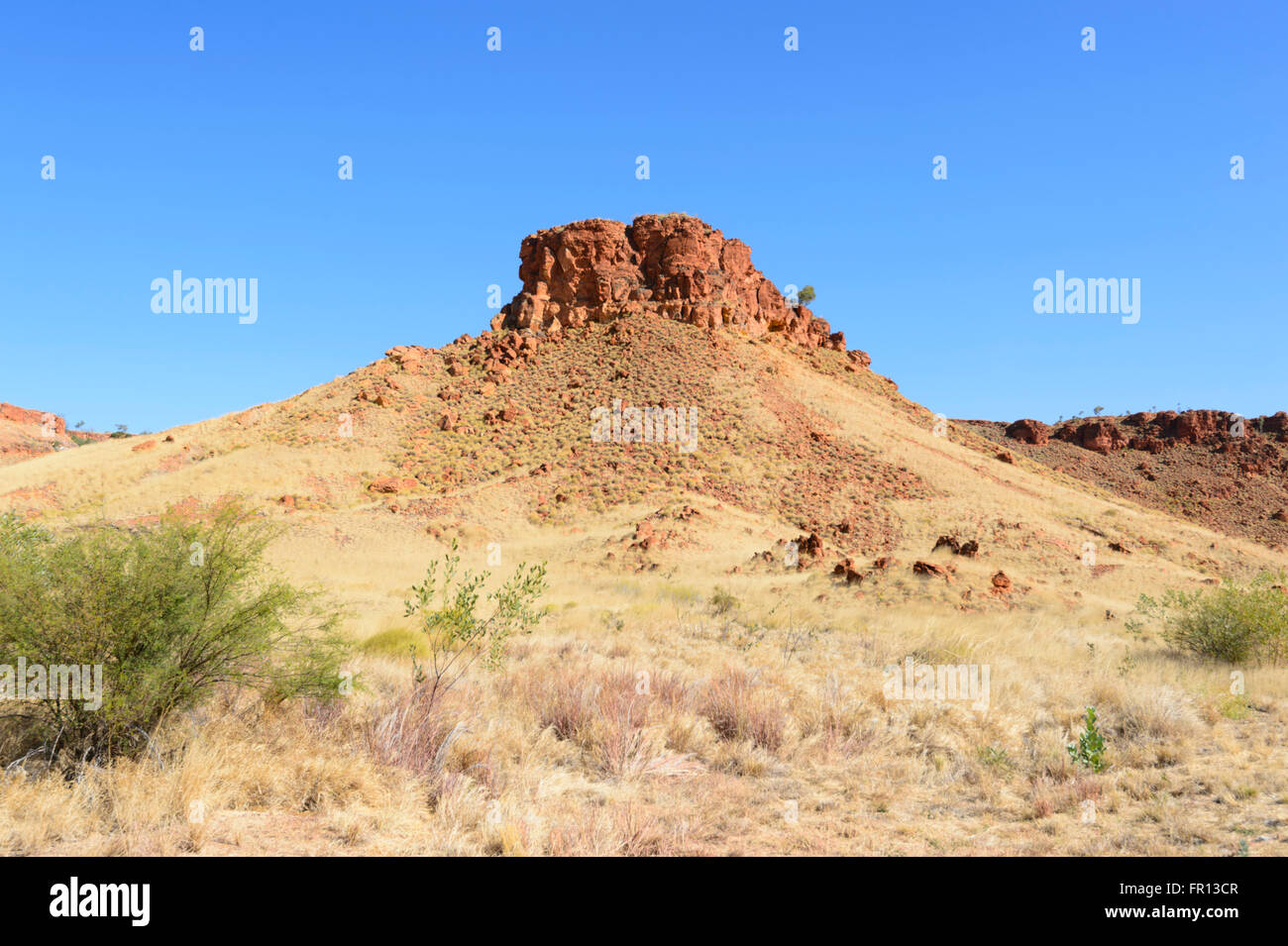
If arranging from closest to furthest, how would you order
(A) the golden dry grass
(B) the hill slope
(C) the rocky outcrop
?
(A) the golden dry grass → (B) the hill slope → (C) the rocky outcrop

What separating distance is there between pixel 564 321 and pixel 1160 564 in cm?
4444

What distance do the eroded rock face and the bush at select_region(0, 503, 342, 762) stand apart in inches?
2121

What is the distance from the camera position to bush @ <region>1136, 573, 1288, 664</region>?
37.1 ft

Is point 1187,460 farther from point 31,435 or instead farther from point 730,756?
point 31,435

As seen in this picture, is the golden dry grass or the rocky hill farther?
the rocky hill

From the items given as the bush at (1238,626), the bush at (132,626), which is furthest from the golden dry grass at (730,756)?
the bush at (1238,626)

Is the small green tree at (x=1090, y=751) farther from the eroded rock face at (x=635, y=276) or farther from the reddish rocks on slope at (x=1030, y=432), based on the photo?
the reddish rocks on slope at (x=1030, y=432)

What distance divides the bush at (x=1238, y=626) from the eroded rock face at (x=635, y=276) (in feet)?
158

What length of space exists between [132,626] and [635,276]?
5856 centimetres

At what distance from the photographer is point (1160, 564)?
33688mm

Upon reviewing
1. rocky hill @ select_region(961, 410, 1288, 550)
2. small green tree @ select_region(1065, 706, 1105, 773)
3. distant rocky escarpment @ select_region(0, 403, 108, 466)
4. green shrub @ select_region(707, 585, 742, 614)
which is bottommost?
small green tree @ select_region(1065, 706, 1105, 773)

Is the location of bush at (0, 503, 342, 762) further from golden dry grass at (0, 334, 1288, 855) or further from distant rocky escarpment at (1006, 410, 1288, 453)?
distant rocky escarpment at (1006, 410, 1288, 453)

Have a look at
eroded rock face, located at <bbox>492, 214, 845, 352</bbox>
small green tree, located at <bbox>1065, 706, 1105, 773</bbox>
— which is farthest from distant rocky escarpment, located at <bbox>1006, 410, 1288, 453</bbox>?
small green tree, located at <bbox>1065, 706, 1105, 773</bbox>

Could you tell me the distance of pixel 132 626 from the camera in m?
5.57
